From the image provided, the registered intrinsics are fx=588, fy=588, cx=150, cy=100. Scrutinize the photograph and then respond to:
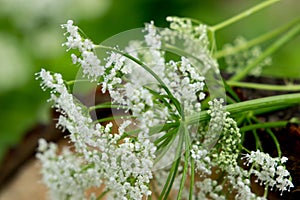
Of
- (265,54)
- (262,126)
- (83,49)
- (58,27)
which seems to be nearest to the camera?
(83,49)

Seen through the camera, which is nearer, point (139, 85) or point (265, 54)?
point (139, 85)

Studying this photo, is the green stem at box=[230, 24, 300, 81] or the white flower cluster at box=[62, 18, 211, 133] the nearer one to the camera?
the white flower cluster at box=[62, 18, 211, 133]

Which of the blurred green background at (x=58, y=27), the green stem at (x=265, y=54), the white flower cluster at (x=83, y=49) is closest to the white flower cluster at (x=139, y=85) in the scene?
the white flower cluster at (x=83, y=49)

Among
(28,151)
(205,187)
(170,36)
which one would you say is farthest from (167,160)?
(28,151)

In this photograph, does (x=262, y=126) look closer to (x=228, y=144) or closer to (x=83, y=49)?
(x=228, y=144)

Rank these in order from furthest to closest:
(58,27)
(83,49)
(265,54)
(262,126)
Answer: (58,27) → (265,54) → (262,126) → (83,49)

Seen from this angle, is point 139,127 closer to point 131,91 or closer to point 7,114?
point 131,91

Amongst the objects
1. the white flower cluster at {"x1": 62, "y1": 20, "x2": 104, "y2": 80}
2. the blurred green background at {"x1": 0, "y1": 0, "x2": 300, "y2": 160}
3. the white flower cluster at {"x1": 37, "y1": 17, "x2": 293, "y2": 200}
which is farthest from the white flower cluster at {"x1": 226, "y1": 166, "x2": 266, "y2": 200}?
the blurred green background at {"x1": 0, "y1": 0, "x2": 300, "y2": 160}

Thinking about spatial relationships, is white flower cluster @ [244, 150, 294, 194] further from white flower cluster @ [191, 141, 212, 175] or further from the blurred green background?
the blurred green background

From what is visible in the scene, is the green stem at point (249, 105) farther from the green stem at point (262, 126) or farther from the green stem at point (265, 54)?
the green stem at point (265, 54)

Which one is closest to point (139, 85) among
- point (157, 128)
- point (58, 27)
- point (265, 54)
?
point (157, 128)
